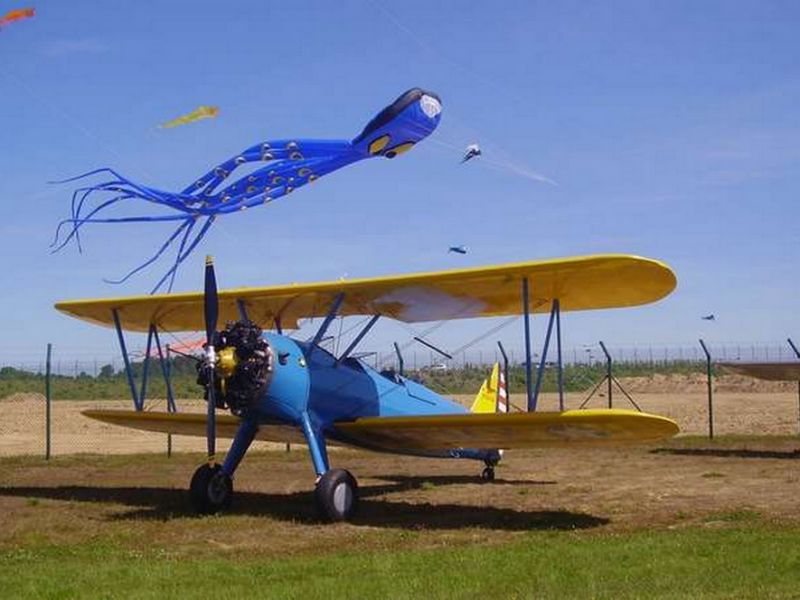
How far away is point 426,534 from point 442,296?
3.93m

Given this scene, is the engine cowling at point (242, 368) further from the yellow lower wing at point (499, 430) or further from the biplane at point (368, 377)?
the yellow lower wing at point (499, 430)

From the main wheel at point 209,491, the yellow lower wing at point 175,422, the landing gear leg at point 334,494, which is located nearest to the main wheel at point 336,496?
the landing gear leg at point 334,494

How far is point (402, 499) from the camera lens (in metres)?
15.1

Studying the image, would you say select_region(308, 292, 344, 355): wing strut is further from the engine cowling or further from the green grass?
the green grass

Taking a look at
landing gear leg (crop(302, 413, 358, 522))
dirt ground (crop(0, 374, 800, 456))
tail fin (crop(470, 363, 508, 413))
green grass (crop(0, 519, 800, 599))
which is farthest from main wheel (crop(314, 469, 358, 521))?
dirt ground (crop(0, 374, 800, 456))

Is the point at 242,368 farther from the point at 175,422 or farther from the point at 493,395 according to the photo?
the point at 493,395

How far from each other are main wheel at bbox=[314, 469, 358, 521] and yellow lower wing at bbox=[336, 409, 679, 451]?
51.4 inches

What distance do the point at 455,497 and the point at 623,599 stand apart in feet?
25.8

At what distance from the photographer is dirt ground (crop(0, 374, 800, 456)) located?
28.1 meters

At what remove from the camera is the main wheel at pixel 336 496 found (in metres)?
12.5

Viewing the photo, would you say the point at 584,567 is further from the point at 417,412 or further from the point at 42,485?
the point at 42,485

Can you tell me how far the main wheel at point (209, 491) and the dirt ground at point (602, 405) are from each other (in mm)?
12671

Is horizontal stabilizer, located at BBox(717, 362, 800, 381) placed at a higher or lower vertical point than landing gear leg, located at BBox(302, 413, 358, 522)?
higher

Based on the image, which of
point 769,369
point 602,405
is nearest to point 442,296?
point 769,369
